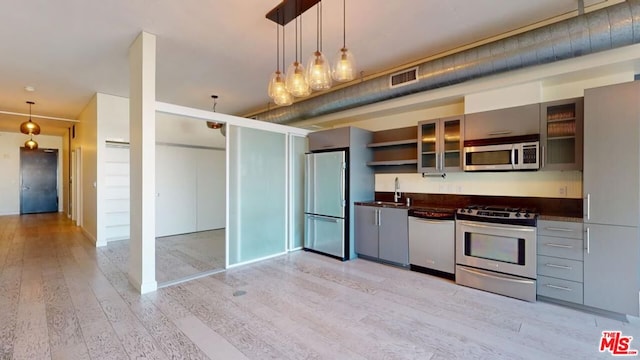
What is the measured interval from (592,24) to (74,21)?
5.12 m

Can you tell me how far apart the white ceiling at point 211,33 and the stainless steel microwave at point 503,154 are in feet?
4.13

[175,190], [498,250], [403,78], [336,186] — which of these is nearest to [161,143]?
[175,190]

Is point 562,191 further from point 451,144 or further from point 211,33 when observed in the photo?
point 211,33

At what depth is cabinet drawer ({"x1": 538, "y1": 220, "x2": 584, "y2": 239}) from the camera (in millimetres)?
2811

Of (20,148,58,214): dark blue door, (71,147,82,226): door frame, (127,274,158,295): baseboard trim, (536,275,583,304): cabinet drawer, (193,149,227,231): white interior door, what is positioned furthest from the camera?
(20,148,58,214): dark blue door

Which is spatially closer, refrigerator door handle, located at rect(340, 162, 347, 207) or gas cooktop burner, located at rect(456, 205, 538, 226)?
gas cooktop burner, located at rect(456, 205, 538, 226)

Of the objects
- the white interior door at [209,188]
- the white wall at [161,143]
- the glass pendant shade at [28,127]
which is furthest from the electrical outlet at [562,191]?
the glass pendant shade at [28,127]

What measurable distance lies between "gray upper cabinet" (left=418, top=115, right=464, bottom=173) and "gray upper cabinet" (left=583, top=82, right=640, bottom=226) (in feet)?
4.13

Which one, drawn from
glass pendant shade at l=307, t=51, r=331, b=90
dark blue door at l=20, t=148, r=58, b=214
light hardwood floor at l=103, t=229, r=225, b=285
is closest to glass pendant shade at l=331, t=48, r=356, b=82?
glass pendant shade at l=307, t=51, r=331, b=90

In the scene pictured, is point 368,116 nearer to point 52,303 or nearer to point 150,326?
point 150,326

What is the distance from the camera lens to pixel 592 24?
259cm

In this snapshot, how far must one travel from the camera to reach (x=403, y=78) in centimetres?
389

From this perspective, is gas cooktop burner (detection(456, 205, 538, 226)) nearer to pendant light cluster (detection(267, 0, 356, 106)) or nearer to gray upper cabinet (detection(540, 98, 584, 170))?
gray upper cabinet (detection(540, 98, 584, 170))

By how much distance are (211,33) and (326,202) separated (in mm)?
2950
